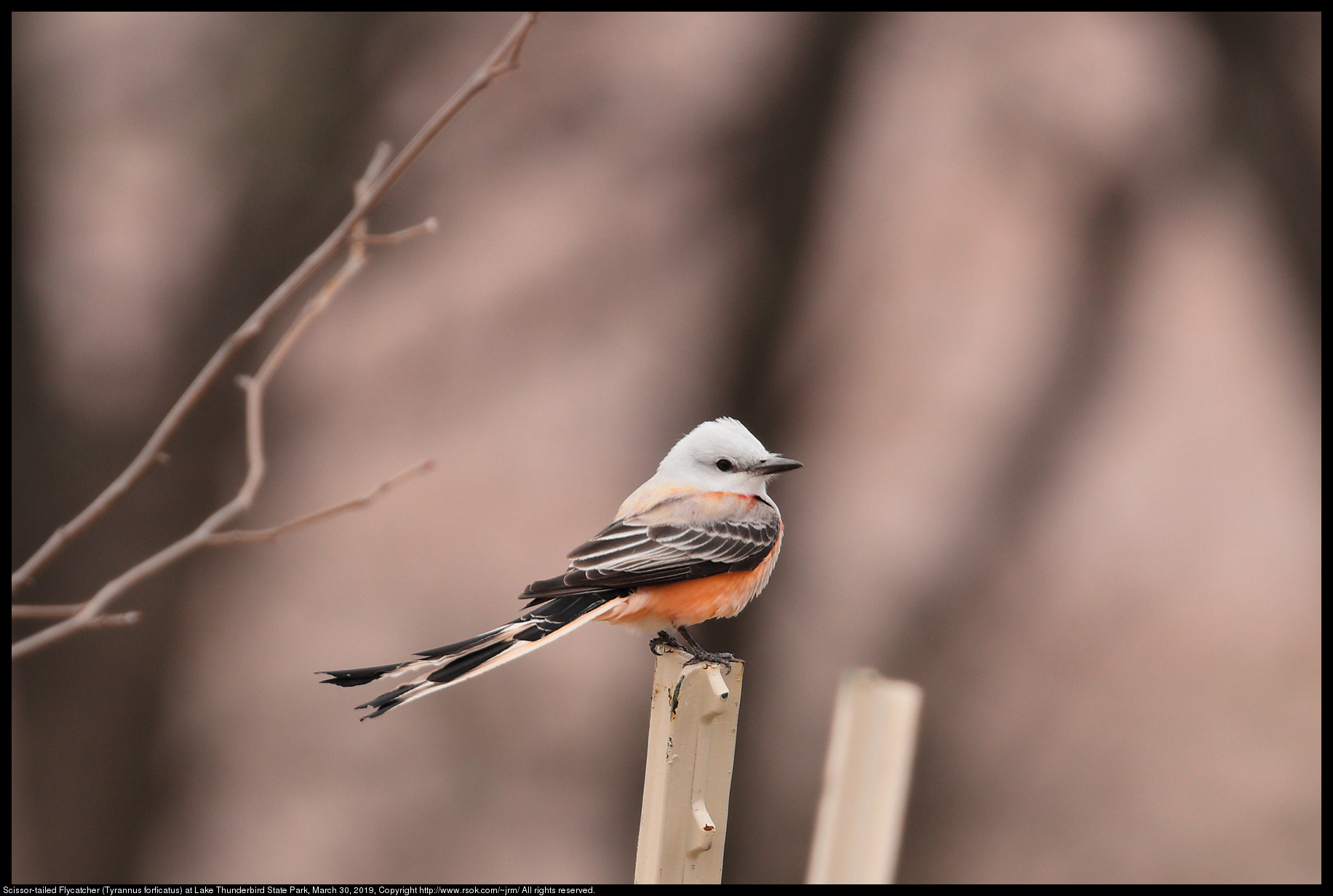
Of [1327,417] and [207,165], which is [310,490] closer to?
[207,165]

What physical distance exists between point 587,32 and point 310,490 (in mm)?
4225

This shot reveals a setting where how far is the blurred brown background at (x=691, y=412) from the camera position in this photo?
5895 millimetres

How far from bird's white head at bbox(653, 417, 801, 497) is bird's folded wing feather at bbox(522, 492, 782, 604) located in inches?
1.5

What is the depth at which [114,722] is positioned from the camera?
20.1 ft

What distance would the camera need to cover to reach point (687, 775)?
2.13m

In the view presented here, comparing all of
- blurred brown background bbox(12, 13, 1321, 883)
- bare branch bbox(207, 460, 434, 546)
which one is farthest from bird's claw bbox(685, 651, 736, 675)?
blurred brown background bbox(12, 13, 1321, 883)

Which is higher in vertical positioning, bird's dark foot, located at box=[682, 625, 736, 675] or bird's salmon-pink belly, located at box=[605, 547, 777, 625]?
bird's salmon-pink belly, located at box=[605, 547, 777, 625]

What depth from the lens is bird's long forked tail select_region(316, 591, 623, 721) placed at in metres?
1.64

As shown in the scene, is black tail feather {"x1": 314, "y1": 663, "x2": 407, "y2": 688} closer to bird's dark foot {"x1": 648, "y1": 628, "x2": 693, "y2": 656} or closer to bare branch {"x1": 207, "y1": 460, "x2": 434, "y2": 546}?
bare branch {"x1": 207, "y1": 460, "x2": 434, "y2": 546}

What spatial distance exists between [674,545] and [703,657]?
278 millimetres

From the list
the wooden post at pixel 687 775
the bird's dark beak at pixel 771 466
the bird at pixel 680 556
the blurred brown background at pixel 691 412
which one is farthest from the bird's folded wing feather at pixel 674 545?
the blurred brown background at pixel 691 412

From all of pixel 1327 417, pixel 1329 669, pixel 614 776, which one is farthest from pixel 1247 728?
→ pixel 614 776

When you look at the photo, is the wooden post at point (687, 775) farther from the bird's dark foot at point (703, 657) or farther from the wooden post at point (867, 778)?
the wooden post at point (867, 778)

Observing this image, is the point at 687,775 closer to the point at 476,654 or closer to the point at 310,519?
the point at 476,654
